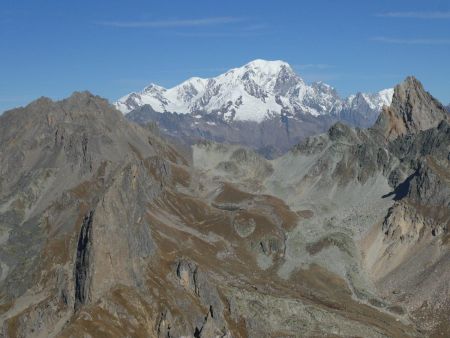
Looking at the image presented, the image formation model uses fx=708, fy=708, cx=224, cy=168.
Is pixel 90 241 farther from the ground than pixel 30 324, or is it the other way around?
pixel 90 241

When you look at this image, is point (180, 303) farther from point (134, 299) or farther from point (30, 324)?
point (30, 324)

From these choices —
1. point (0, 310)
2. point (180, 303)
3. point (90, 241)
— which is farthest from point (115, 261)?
point (0, 310)

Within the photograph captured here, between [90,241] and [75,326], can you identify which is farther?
[90,241]

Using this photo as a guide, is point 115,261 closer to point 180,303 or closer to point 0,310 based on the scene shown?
point 180,303

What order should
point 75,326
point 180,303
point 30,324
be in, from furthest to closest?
point 180,303 → point 30,324 → point 75,326

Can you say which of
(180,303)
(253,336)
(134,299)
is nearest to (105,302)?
(134,299)

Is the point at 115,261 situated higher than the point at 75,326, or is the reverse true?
the point at 115,261

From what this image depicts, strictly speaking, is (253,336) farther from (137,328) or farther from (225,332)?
(137,328)

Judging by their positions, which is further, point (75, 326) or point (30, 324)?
point (30, 324)

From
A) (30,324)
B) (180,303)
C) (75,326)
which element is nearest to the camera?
(75,326)
